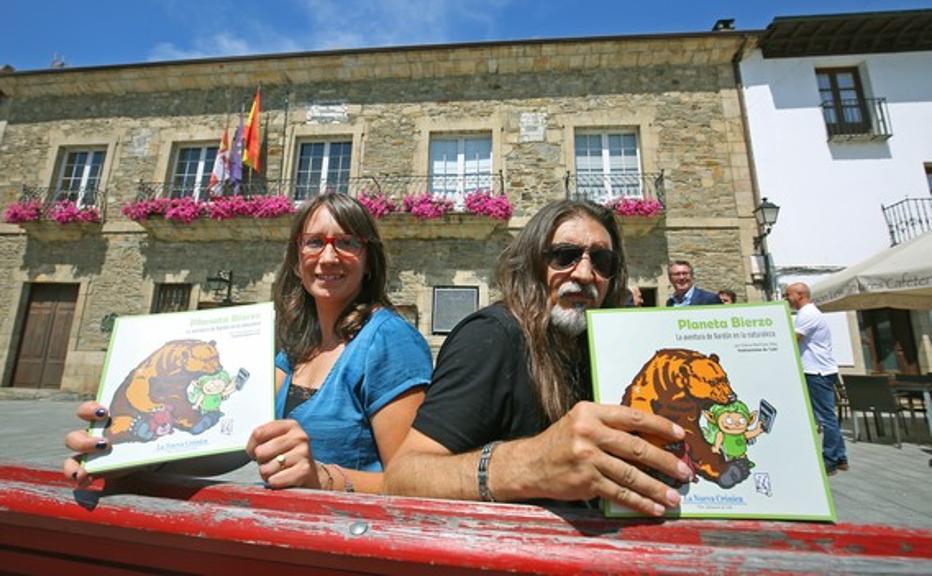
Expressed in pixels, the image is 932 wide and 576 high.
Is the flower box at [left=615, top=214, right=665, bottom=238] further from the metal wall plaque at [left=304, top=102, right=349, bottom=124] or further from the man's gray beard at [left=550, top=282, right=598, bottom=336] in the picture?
the man's gray beard at [left=550, top=282, right=598, bottom=336]

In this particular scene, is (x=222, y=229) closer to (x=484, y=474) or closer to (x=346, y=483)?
(x=346, y=483)

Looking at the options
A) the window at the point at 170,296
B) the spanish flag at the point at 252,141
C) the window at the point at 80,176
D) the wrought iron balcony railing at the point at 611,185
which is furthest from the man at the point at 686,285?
the window at the point at 80,176

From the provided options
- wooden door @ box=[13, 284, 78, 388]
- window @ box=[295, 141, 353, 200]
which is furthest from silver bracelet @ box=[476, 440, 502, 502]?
wooden door @ box=[13, 284, 78, 388]

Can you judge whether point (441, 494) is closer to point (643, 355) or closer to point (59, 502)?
point (643, 355)

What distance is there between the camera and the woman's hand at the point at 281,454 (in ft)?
3.18

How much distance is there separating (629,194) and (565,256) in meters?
9.12

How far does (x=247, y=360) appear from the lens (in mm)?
1056

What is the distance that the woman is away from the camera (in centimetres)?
101

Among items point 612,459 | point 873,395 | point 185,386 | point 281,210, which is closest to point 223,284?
point 281,210

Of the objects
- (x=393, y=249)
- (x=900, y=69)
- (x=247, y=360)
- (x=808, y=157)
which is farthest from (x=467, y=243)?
(x=900, y=69)

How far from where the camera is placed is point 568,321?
1326mm

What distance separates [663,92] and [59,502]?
11559 mm

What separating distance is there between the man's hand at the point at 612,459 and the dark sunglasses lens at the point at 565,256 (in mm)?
684

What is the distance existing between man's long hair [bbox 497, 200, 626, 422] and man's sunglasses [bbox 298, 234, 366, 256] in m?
0.54
